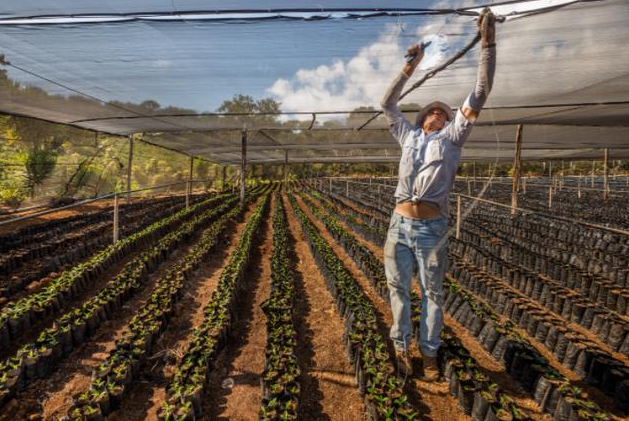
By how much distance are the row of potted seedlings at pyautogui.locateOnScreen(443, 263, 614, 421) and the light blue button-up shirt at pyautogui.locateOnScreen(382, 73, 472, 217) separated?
1.75 m

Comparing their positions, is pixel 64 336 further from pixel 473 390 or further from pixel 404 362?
pixel 473 390

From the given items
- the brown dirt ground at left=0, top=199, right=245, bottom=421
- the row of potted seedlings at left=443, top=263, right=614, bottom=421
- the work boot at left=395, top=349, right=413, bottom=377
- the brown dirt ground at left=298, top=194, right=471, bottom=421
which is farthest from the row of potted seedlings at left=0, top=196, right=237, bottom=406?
the row of potted seedlings at left=443, top=263, right=614, bottom=421

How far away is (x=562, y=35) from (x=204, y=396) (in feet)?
19.6

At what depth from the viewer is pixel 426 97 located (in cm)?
728

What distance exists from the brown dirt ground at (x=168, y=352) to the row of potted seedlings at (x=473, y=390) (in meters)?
2.61

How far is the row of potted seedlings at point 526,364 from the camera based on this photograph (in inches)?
103

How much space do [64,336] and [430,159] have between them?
4195mm

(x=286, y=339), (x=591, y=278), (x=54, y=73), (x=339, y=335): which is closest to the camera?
(x=286, y=339)

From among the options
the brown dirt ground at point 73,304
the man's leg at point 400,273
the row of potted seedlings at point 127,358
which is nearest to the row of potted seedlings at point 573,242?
the man's leg at point 400,273

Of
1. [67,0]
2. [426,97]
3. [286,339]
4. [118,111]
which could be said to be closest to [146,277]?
[286,339]

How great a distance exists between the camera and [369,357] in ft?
10.7

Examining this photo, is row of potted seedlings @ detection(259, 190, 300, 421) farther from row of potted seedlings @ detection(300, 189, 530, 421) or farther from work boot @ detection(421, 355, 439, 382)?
row of potted seedlings @ detection(300, 189, 530, 421)

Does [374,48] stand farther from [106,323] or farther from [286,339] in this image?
[106,323]

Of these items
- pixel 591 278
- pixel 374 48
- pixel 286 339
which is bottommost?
pixel 286 339
